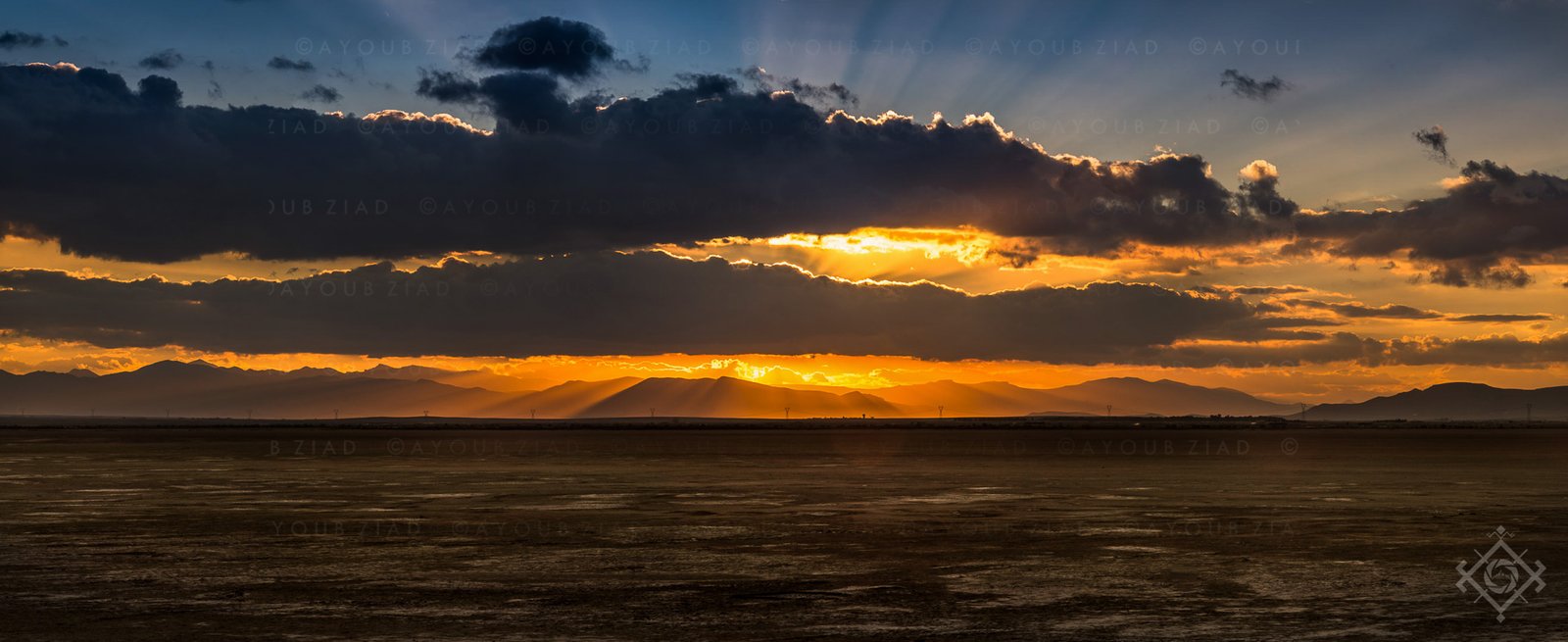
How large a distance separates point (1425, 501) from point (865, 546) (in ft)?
72.7

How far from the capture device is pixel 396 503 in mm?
40656

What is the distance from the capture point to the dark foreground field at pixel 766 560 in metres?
18.2

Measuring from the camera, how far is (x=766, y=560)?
2542 centimetres

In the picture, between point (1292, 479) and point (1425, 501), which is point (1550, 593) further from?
point (1292, 479)

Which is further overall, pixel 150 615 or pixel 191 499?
pixel 191 499

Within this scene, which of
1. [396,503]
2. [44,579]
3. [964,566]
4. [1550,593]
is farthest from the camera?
[396,503]

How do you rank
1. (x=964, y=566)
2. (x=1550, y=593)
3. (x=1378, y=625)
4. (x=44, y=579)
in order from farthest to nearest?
(x=964, y=566), (x=44, y=579), (x=1550, y=593), (x=1378, y=625)

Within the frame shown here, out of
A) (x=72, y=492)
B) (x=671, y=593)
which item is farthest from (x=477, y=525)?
(x=72, y=492)

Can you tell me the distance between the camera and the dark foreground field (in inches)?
717

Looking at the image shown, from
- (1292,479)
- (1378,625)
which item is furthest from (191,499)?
(1292,479)

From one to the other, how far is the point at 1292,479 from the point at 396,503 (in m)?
36.2

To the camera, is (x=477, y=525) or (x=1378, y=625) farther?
(x=477, y=525)

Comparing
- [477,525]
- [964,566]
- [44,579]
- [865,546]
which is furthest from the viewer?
[477,525]

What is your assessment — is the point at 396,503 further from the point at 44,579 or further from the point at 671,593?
the point at 671,593
